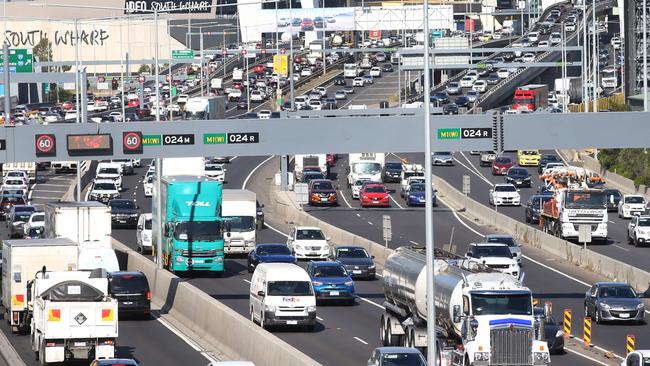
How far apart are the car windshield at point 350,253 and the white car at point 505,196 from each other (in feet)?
85.1

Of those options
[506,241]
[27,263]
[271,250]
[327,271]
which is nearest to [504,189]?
[506,241]

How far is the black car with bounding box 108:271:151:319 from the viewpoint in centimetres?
4606

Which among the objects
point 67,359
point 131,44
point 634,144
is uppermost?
point 131,44

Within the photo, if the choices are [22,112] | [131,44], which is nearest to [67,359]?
[22,112]

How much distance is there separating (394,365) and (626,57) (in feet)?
292

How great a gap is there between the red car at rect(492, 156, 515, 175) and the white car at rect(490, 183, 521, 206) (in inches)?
603

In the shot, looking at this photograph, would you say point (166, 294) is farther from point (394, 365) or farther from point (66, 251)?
point (394, 365)

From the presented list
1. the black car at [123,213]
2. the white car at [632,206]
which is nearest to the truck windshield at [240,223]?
the black car at [123,213]

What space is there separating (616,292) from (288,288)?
10.3m

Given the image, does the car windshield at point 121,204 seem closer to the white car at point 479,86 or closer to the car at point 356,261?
the car at point 356,261

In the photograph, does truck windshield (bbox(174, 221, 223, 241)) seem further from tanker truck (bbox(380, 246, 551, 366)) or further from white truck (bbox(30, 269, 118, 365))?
tanker truck (bbox(380, 246, 551, 366))

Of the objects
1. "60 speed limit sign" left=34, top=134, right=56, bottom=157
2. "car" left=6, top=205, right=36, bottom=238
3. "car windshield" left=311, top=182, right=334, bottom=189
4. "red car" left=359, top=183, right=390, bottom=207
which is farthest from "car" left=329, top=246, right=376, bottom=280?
"car windshield" left=311, top=182, right=334, bottom=189

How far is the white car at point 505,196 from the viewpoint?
274 ft

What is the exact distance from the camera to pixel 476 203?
81.5 m
